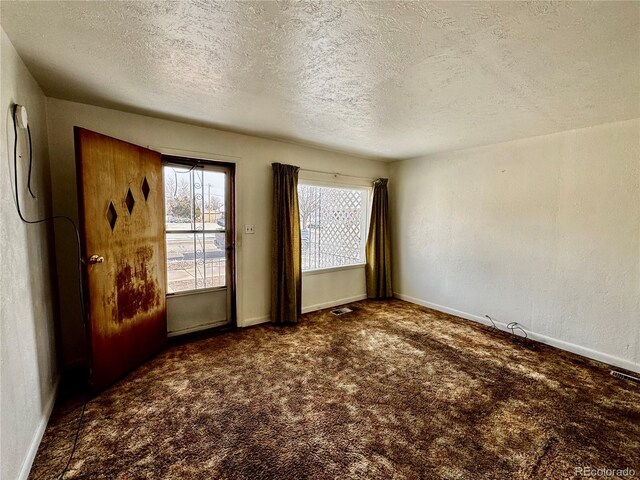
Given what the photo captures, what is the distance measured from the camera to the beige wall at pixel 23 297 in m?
1.34

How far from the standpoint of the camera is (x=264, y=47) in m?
1.57

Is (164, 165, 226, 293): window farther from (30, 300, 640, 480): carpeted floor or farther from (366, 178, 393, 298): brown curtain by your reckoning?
(366, 178, 393, 298): brown curtain

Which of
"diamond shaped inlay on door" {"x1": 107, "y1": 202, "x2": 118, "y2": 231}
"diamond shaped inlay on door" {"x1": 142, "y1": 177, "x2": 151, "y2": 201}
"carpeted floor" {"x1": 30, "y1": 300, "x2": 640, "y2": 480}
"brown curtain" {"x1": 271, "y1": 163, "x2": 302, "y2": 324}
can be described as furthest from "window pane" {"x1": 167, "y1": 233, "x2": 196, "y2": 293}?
"brown curtain" {"x1": 271, "y1": 163, "x2": 302, "y2": 324}

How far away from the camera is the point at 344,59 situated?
1678 mm

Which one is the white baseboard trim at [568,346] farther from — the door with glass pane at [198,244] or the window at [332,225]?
the door with glass pane at [198,244]

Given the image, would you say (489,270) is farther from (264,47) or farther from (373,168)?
(264,47)

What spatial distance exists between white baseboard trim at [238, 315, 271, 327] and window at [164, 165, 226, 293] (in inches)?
20.9

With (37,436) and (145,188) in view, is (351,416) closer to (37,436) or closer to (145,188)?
(37,436)

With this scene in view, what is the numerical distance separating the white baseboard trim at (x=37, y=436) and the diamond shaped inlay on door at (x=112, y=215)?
4.15 feet

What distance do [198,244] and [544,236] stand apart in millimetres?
3921

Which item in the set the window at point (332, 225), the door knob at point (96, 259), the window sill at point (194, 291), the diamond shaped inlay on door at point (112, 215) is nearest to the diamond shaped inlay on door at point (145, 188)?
the diamond shaped inlay on door at point (112, 215)

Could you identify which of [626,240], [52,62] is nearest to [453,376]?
[626,240]

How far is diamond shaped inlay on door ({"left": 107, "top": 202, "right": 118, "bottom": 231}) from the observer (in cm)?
221

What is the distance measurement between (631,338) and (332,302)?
3.22m
